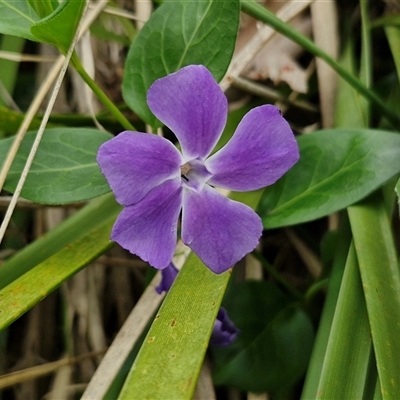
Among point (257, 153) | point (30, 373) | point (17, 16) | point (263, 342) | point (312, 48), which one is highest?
point (312, 48)

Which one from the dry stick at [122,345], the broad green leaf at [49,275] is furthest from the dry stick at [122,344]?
the broad green leaf at [49,275]

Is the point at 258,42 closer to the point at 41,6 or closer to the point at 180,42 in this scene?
the point at 180,42

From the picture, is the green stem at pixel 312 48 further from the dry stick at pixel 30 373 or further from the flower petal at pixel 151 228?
the dry stick at pixel 30 373

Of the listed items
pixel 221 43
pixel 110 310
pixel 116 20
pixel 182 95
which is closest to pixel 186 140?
pixel 182 95

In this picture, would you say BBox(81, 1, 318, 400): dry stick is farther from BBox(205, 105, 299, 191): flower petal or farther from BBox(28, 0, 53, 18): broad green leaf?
BBox(28, 0, 53, 18): broad green leaf

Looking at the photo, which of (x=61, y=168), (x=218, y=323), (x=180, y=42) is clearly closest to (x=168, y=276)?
(x=218, y=323)

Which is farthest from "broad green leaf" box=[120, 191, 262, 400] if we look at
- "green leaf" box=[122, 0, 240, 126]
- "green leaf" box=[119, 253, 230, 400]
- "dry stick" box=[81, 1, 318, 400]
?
"green leaf" box=[122, 0, 240, 126]

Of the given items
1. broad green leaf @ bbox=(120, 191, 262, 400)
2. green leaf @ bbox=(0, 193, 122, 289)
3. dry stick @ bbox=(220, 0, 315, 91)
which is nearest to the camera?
broad green leaf @ bbox=(120, 191, 262, 400)
